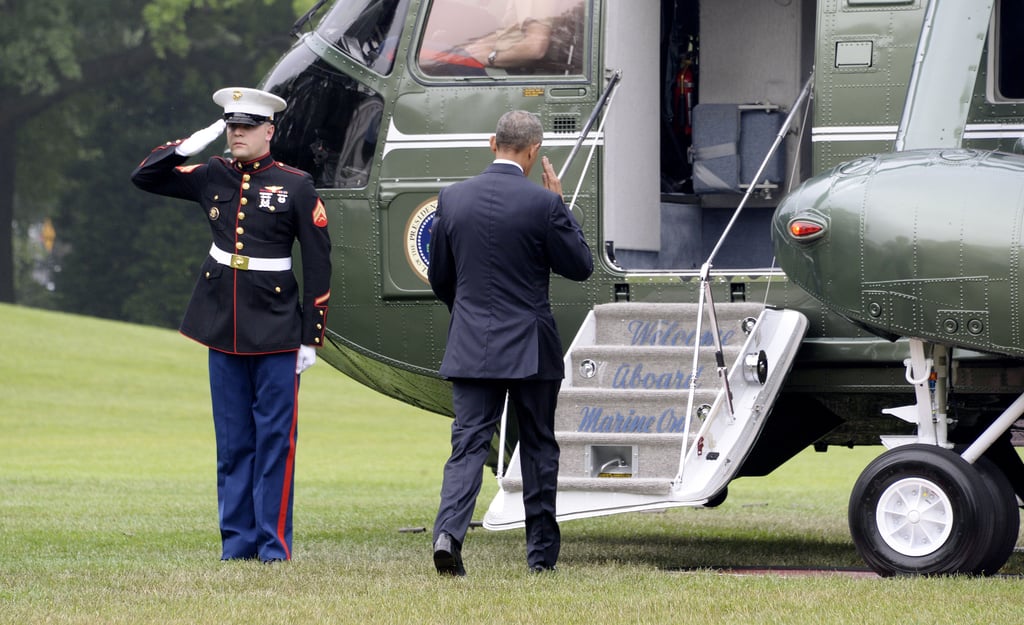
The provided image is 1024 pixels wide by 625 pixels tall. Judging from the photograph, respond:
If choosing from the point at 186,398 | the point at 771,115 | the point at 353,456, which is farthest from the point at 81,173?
the point at 771,115

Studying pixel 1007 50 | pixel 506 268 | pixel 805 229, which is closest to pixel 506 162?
pixel 506 268

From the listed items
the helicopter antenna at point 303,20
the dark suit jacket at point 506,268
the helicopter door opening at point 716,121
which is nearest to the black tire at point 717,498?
the dark suit jacket at point 506,268

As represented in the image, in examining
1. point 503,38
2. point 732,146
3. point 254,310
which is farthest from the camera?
point 732,146

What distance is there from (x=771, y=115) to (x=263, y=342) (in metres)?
3.59

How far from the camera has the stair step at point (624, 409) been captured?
7113 millimetres

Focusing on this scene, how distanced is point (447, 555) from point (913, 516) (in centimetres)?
188

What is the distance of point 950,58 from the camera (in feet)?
23.1

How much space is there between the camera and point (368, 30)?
849 centimetres

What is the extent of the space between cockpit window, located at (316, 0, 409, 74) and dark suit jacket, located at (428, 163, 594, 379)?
201cm

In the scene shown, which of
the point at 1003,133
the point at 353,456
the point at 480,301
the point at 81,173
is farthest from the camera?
the point at 81,173

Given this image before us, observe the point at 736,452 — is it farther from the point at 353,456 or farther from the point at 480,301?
the point at 353,456

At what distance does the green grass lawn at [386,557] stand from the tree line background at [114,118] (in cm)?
2015

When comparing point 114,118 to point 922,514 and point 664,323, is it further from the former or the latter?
point 922,514

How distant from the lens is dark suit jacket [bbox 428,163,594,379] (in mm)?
6484
